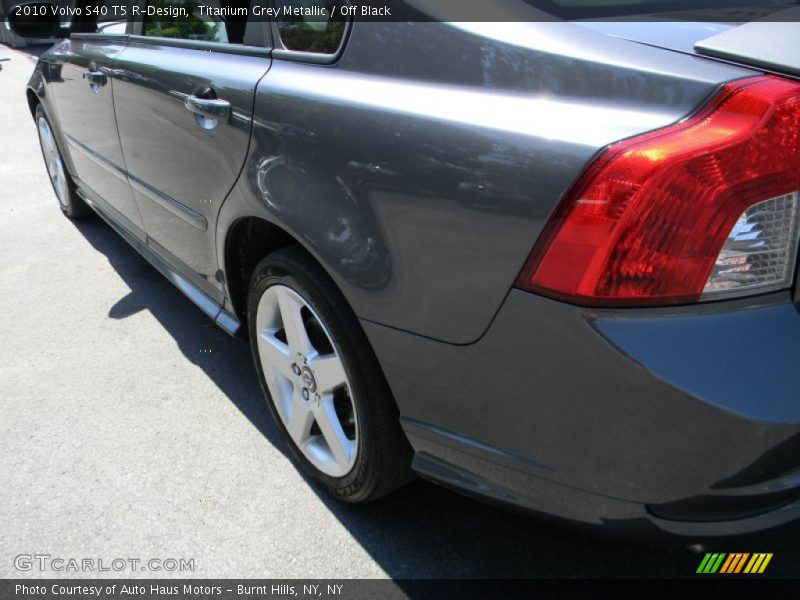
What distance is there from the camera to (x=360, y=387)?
183 cm

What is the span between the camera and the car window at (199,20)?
229 centimetres

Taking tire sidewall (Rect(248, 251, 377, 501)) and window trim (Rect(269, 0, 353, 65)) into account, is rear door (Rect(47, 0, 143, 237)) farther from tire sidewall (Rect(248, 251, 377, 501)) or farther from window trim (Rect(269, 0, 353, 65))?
tire sidewall (Rect(248, 251, 377, 501))

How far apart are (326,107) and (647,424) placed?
3.38ft

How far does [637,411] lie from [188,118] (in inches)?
68.0

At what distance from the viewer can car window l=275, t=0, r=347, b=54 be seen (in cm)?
183

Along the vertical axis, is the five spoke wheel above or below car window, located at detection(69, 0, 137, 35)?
below

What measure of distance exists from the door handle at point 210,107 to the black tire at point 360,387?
1.46ft

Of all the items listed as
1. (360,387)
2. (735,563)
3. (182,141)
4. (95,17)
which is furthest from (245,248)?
(95,17)

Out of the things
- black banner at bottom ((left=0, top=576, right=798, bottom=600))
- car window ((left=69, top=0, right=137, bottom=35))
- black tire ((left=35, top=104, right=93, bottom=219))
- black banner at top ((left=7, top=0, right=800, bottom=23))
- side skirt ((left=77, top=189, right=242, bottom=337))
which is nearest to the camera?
black banner at top ((left=7, top=0, right=800, bottom=23))

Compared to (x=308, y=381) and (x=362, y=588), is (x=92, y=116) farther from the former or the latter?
(x=362, y=588)

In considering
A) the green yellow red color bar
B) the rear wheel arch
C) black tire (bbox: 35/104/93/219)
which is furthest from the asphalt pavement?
black tire (bbox: 35/104/93/219)

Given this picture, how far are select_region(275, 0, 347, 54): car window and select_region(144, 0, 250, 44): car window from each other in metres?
→ 0.25

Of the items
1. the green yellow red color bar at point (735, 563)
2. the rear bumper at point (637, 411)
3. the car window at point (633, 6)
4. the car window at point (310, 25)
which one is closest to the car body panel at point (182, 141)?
the car window at point (310, 25)

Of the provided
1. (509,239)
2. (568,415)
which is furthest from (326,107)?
(568,415)
